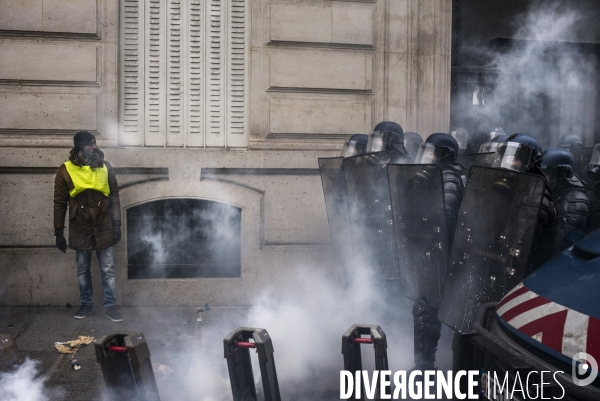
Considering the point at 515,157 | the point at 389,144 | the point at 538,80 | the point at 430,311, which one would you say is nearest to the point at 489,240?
the point at 515,157

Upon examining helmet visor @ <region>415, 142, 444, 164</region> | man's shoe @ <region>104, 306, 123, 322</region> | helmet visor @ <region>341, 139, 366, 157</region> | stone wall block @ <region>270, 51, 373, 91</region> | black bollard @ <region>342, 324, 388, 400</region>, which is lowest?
man's shoe @ <region>104, 306, 123, 322</region>

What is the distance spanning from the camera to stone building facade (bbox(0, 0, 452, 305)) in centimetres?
740

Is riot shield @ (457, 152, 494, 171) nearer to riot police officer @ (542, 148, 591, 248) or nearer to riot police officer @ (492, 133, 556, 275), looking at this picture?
riot police officer @ (542, 148, 591, 248)

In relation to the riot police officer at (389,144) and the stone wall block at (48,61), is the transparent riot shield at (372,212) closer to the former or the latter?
the riot police officer at (389,144)

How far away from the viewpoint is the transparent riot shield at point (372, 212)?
213 inches

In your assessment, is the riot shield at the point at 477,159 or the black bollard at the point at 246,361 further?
the riot shield at the point at 477,159

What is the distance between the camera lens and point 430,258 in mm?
4738

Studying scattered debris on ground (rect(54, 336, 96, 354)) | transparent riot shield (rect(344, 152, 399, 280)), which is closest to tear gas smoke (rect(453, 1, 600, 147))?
transparent riot shield (rect(344, 152, 399, 280))

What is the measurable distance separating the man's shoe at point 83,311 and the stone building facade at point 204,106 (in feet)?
1.78

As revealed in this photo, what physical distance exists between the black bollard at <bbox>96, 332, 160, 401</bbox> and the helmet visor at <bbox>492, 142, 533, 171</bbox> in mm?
2481

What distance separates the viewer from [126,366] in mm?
3535

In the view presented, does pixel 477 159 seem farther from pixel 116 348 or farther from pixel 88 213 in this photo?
pixel 116 348

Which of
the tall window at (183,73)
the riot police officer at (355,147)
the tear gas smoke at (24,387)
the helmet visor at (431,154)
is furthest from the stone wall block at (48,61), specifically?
the helmet visor at (431,154)

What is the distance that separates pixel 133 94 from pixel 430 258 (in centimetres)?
450
